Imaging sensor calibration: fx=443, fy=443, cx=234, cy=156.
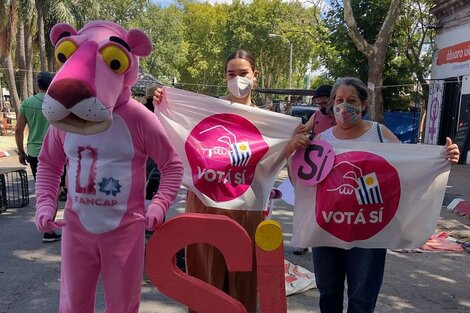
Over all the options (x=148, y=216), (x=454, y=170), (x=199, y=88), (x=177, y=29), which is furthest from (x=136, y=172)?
(x=199, y=88)

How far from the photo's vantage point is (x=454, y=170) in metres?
12.2

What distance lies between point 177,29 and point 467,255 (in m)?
38.3

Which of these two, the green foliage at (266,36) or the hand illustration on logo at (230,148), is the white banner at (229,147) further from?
the green foliage at (266,36)

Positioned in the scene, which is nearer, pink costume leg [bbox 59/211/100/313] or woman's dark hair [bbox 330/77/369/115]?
pink costume leg [bbox 59/211/100/313]

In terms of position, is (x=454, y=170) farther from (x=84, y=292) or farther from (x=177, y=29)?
(x=177, y=29)

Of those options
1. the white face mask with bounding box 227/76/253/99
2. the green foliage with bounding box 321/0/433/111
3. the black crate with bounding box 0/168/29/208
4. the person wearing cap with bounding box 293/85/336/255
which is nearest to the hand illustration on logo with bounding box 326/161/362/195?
the white face mask with bounding box 227/76/253/99

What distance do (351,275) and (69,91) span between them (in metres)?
1.75

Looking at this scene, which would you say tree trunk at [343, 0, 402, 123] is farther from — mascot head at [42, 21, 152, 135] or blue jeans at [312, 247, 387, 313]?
mascot head at [42, 21, 152, 135]

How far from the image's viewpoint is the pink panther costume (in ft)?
6.63

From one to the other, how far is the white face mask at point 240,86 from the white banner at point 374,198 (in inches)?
23.8

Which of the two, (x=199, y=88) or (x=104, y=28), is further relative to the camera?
(x=199, y=88)

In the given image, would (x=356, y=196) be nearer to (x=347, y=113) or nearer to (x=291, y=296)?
(x=347, y=113)

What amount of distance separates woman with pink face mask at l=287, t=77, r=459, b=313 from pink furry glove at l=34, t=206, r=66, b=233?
1297 mm

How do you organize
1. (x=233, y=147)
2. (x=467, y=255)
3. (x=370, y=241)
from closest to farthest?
(x=370, y=241) → (x=233, y=147) → (x=467, y=255)
